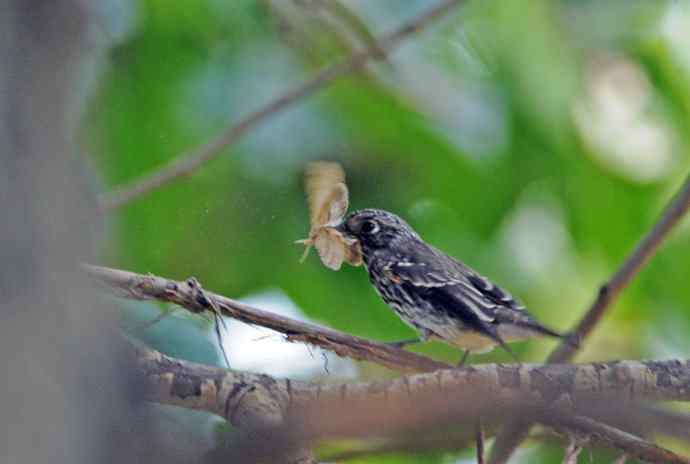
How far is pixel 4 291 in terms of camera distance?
1.43m

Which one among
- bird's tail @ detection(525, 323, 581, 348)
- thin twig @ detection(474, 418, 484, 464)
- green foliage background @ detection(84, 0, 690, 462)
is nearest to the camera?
thin twig @ detection(474, 418, 484, 464)

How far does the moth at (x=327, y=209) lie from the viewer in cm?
412

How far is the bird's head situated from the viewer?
461cm

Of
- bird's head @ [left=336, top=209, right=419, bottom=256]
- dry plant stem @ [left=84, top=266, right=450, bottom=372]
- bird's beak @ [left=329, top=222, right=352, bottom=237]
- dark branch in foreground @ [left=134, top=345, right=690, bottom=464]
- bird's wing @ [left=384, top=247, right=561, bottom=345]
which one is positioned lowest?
dark branch in foreground @ [left=134, top=345, right=690, bottom=464]

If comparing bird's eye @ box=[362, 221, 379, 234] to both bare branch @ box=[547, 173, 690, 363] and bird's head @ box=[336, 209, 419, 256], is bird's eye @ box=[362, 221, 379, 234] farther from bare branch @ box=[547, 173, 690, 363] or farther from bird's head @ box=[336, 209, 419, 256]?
bare branch @ box=[547, 173, 690, 363]

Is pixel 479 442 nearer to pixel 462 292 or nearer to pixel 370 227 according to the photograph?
pixel 462 292

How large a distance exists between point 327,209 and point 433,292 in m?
0.50

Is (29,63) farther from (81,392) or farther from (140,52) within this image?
(140,52)

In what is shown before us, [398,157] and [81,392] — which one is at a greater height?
[398,157]

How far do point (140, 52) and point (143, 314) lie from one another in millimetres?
2029

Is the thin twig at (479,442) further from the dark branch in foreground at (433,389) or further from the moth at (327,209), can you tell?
the moth at (327,209)

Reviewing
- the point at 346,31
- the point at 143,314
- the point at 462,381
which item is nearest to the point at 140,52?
the point at 346,31

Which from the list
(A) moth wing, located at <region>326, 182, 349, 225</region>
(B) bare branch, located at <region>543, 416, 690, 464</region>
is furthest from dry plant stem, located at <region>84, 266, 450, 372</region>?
(B) bare branch, located at <region>543, 416, 690, 464</region>

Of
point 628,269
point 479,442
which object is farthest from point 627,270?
point 479,442
